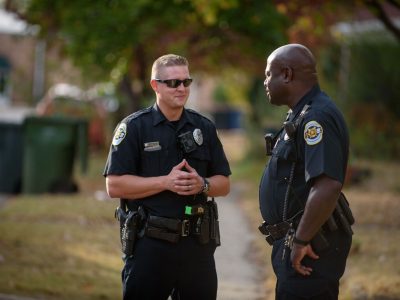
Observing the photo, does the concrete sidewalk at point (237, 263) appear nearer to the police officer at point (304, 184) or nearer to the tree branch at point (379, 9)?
the police officer at point (304, 184)

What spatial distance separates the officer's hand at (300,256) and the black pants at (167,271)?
0.72 m

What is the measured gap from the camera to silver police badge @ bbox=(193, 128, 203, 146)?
4477mm

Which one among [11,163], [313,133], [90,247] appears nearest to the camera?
[313,133]

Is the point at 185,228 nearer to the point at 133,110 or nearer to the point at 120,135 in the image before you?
the point at 120,135

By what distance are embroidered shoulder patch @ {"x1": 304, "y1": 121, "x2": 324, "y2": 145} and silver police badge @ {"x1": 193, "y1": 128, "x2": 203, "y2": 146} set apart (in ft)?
2.76

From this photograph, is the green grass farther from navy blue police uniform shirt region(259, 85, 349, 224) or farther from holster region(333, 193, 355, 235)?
holster region(333, 193, 355, 235)

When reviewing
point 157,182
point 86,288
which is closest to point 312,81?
point 157,182

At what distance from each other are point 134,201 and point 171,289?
0.53m

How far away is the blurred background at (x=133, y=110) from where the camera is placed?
8.05 m

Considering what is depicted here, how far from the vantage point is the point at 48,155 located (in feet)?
44.8

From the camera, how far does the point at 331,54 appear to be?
22281 mm

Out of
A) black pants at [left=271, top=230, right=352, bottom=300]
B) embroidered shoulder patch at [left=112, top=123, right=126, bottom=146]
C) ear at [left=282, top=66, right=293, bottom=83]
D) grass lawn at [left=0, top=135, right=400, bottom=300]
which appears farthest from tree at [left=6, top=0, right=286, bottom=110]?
black pants at [left=271, top=230, right=352, bottom=300]

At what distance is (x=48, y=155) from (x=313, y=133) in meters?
10.3

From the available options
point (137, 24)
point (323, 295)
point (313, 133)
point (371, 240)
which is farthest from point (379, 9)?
point (323, 295)
